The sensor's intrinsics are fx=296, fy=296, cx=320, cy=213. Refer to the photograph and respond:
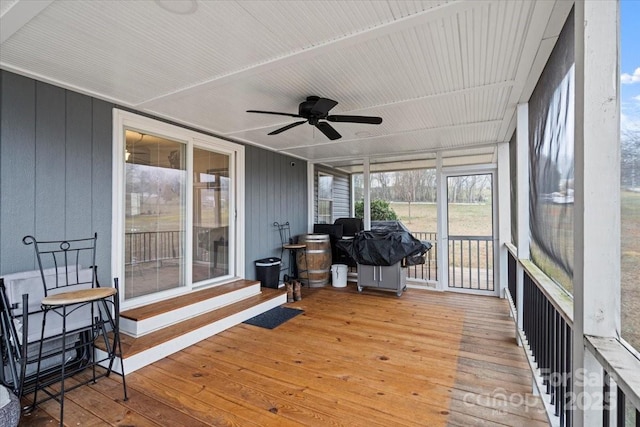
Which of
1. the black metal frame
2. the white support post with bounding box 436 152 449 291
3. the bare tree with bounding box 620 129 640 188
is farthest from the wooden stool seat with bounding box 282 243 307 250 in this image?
the bare tree with bounding box 620 129 640 188

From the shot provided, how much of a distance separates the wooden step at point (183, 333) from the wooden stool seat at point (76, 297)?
718mm

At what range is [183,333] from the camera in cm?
300

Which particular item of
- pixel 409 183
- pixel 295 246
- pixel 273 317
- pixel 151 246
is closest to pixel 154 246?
pixel 151 246

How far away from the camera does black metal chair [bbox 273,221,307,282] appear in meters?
5.42

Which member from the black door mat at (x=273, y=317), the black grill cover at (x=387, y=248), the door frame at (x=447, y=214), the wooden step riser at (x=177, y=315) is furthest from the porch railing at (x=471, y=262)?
the wooden step riser at (x=177, y=315)

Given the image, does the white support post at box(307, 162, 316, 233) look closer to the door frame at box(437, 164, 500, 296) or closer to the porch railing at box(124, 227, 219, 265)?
the door frame at box(437, 164, 500, 296)

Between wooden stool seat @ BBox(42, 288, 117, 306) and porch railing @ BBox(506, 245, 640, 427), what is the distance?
272cm

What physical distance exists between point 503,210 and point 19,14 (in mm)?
5478

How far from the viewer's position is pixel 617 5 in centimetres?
112

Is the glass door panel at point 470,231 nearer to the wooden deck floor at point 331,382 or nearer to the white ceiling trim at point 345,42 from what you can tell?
the wooden deck floor at point 331,382

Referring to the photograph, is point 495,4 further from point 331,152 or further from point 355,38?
point 331,152

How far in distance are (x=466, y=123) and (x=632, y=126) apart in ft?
9.44

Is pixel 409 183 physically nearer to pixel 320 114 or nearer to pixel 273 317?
pixel 320 114

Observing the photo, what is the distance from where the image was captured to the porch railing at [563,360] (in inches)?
38.2
